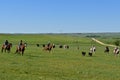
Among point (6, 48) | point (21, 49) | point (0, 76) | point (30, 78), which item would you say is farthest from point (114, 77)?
point (6, 48)

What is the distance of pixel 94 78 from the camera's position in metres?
24.8

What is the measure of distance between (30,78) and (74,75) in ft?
13.3

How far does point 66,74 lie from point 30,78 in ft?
13.2

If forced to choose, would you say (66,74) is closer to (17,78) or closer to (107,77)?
(107,77)

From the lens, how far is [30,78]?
23.2 meters

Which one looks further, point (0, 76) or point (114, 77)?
point (114, 77)

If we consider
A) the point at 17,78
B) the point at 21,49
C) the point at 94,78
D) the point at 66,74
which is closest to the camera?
the point at 17,78

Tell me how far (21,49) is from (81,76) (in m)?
22.6

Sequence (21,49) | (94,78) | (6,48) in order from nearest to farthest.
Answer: (94,78) → (21,49) → (6,48)

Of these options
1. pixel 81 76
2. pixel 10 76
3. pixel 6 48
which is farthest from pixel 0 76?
pixel 6 48

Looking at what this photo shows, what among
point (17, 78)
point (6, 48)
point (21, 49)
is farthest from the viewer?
point (6, 48)

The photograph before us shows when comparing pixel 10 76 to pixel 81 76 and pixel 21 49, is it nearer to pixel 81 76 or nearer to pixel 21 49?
pixel 81 76

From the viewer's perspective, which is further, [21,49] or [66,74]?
[21,49]

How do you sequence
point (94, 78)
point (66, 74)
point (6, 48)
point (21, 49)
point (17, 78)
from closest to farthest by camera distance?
1. point (17, 78)
2. point (94, 78)
3. point (66, 74)
4. point (21, 49)
5. point (6, 48)
